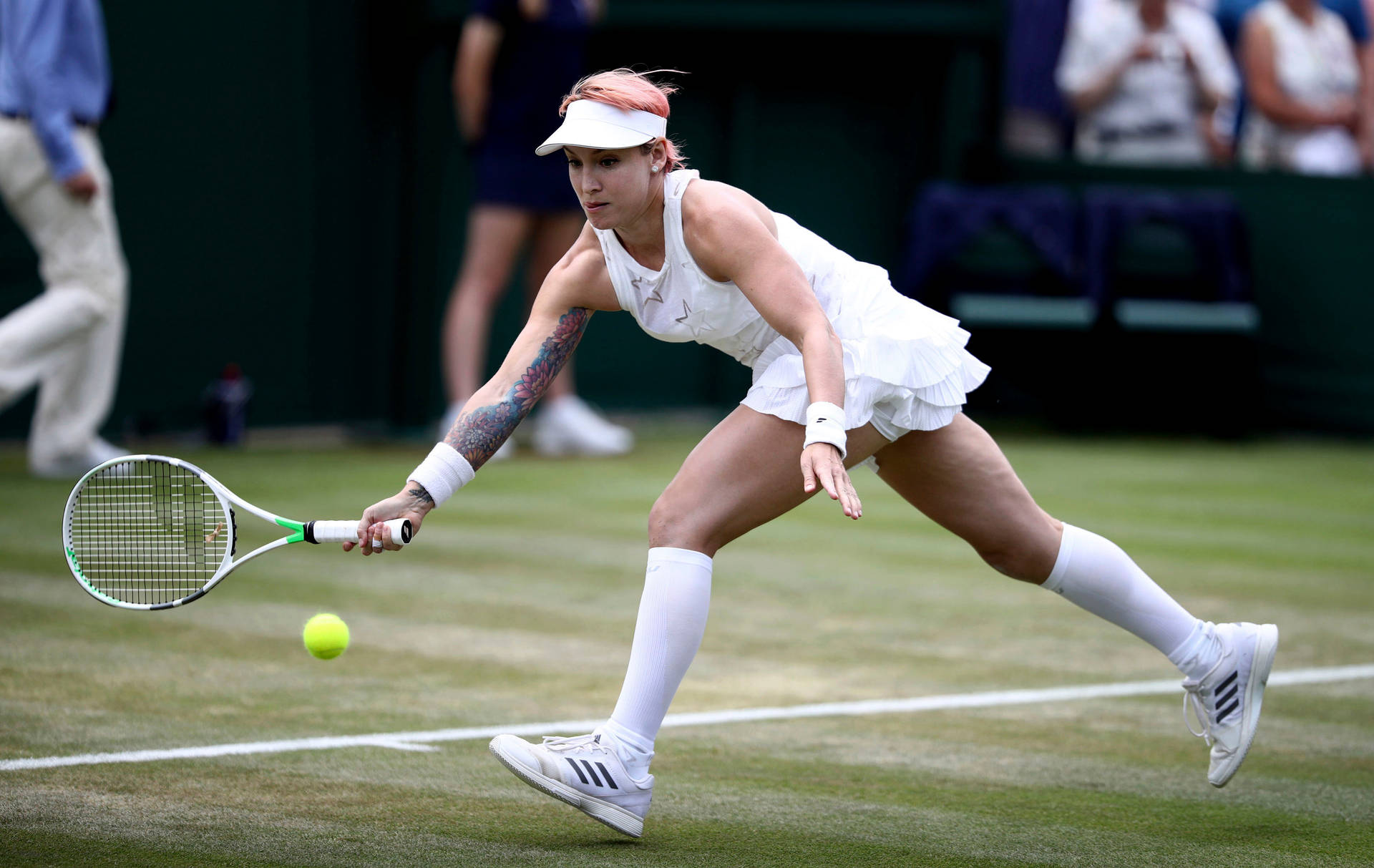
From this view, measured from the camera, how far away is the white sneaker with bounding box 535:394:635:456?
32.5ft

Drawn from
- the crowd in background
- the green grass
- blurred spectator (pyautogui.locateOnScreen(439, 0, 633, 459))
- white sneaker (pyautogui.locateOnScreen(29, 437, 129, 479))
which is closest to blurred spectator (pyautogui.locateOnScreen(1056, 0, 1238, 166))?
the crowd in background

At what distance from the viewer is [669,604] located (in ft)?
11.6

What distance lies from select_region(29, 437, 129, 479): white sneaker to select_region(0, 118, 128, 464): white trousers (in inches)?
0.8

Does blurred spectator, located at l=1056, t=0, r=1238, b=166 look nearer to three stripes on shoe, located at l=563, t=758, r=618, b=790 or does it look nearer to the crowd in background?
the crowd in background

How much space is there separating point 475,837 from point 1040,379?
8.67 m

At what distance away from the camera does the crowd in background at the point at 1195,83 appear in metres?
11.8

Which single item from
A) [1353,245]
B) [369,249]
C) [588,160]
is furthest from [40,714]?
[1353,245]

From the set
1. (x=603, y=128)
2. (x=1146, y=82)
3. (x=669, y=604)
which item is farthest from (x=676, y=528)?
(x=1146, y=82)

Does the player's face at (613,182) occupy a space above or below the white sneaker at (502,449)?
above

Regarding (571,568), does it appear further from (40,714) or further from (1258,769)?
(1258,769)

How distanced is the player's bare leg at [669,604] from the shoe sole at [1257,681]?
1131 mm

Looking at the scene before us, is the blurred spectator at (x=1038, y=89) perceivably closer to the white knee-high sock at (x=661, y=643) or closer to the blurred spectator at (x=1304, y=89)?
the blurred spectator at (x=1304, y=89)

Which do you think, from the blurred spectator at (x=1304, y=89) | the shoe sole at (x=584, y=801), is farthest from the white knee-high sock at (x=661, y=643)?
the blurred spectator at (x=1304, y=89)

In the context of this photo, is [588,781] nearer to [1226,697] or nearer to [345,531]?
[345,531]
